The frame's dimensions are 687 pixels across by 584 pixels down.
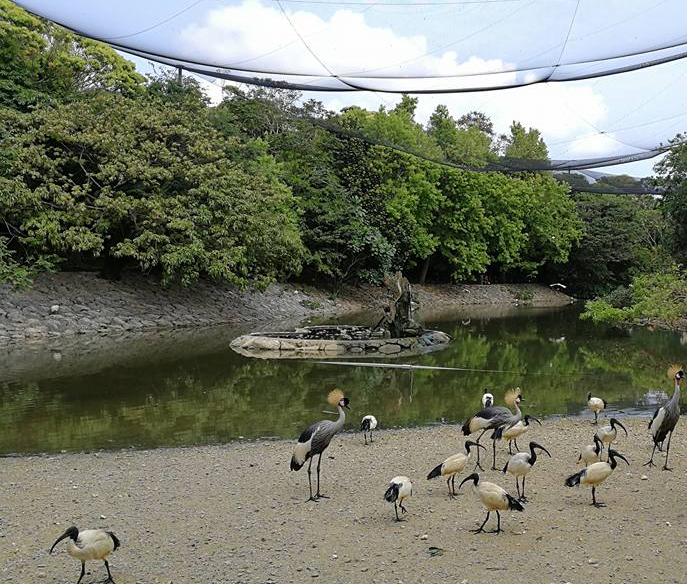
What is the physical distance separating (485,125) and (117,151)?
1695 inches

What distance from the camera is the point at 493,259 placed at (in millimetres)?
38844

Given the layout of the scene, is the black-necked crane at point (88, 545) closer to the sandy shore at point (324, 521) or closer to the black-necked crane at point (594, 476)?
the sandy shore at point (324, 521)

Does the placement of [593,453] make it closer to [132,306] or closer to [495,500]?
[495,500]

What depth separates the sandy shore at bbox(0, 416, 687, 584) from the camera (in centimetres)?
446

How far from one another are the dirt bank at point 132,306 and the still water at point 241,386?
1178mm

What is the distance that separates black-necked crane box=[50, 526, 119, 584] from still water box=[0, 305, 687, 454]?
3930 millimetres

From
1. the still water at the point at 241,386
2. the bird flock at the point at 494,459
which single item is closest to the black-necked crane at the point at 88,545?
the bird flock at the point at 494,459

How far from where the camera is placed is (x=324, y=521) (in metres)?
5.44

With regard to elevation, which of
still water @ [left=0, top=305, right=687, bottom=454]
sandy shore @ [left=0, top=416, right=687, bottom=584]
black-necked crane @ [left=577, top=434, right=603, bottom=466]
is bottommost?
still water @ [left=0, top=305, right=687, bottom=454]

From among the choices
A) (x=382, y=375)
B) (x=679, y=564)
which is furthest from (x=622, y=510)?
(x=382, y=375)

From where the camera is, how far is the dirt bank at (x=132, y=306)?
1784 cm

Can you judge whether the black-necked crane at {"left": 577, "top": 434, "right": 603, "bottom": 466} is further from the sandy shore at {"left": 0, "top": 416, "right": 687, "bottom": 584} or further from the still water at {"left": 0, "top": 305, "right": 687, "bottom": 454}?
the still water at {"left": 0, "top": 305, "right": 687, "bottom": 454}

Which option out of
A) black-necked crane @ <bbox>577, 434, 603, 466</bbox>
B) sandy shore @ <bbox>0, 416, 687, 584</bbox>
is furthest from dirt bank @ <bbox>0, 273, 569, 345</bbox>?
black-necked crane @ <bbox>577, 434, 603, 466</bbox>

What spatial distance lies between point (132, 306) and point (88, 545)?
17047mm
